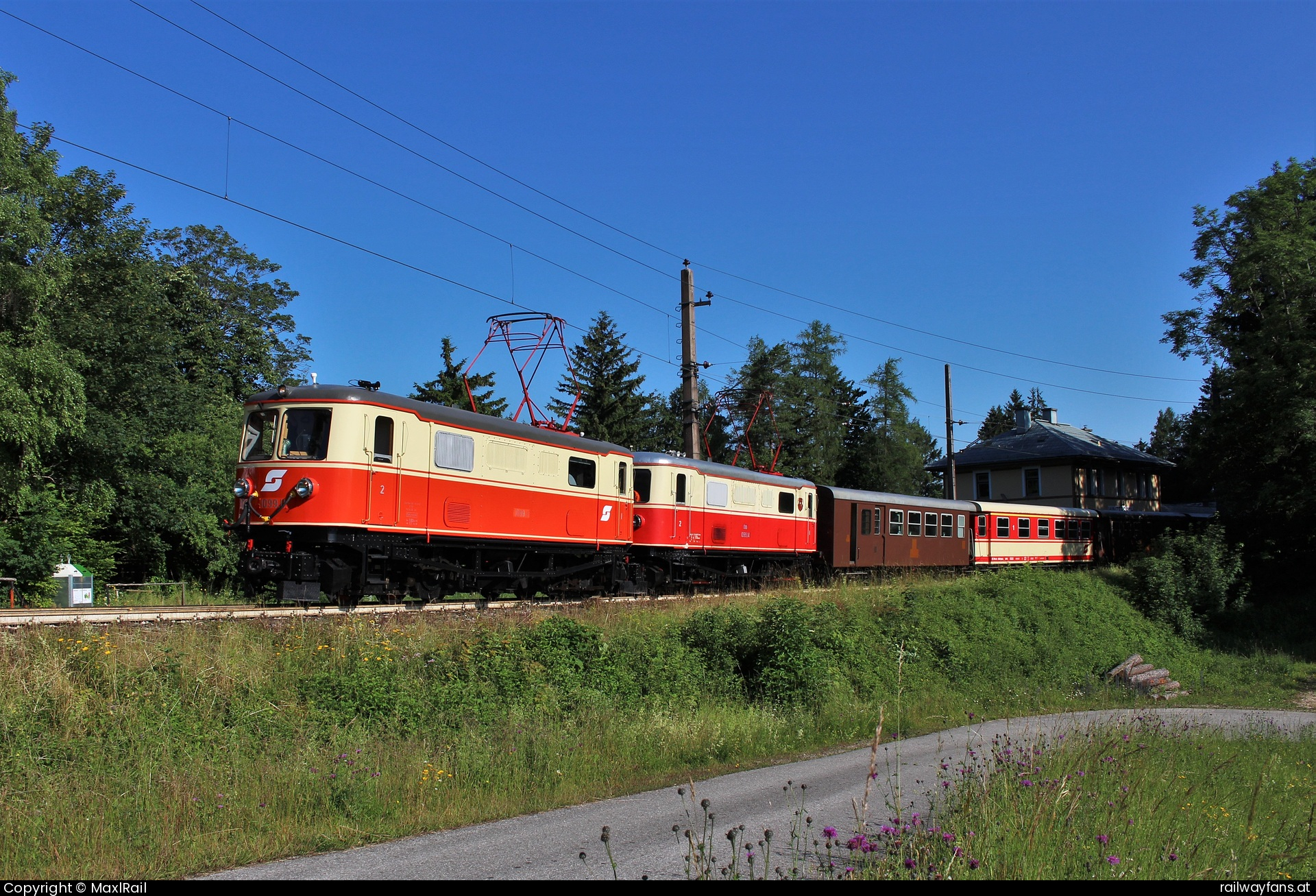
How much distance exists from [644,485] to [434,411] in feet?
24.2

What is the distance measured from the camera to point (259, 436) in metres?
14.1

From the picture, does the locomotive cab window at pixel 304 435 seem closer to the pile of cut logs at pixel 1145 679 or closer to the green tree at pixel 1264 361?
the pile of cut logs at pixel 1145 679

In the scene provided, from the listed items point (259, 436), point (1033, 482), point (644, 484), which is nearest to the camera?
point (259, 436)

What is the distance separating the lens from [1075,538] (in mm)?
37312

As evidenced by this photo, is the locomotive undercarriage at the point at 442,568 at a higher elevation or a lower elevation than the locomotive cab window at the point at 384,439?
lower

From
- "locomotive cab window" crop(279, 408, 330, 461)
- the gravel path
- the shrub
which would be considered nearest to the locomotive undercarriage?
"locomotive cab window" crop(279, 408, 330, 461)

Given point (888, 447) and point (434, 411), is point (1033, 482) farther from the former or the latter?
point (434, 411)

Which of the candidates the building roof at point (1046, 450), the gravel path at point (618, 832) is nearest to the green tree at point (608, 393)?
the building roof at point (1046, 450)

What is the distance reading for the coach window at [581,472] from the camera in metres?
18.4

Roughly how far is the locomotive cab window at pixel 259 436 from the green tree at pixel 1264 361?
1168 inches

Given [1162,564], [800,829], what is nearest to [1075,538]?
[1162,564]

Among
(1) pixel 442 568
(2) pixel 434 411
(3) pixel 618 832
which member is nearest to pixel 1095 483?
(1) pixel 442 568

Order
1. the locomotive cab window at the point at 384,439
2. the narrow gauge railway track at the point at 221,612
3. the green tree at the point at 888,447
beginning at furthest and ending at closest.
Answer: the green tree at the point at 888,447, the locomotive cab window at the point at 384,439, the narrow gauge railway track at the point at 221,612

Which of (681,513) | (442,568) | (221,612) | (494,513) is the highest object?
(681,513)
